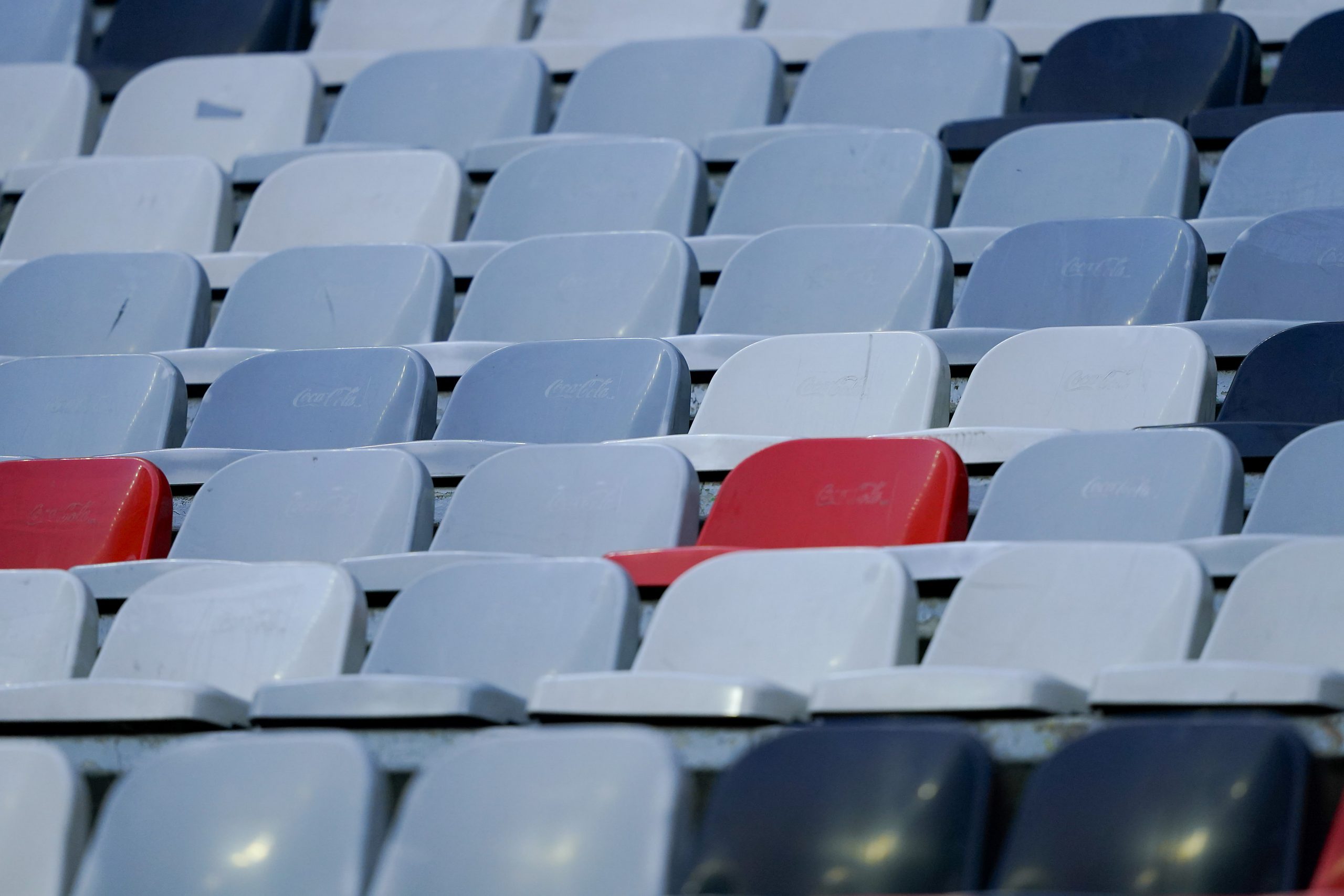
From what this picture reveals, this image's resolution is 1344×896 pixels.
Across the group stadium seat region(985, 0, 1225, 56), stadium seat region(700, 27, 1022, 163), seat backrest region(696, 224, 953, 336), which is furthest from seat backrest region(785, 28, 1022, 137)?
seat backrest region(696, 224, 953, 336)

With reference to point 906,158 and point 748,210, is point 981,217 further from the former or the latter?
point 748,210

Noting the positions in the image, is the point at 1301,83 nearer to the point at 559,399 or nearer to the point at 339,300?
the point at 559,399

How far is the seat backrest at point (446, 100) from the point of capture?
2.68 m

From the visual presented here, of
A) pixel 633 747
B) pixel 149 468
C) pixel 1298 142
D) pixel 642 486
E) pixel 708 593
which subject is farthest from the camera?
pixel 1298 142

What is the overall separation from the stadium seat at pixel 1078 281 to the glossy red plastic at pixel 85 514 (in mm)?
790

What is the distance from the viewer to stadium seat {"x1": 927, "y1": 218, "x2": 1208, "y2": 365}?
1721 millimetres

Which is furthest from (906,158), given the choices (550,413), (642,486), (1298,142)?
(642,486)

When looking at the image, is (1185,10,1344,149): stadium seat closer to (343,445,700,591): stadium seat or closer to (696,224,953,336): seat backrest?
(696,224,953,336): seat backrest

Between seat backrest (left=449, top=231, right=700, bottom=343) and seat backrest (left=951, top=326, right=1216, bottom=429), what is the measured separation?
436mm

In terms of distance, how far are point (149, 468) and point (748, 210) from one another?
869 mm

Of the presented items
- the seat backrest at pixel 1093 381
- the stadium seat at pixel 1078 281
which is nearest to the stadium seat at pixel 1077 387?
the seat backrest at pixel 1093 381

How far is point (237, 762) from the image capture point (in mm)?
952

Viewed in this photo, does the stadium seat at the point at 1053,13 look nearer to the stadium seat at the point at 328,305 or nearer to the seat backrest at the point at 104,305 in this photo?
the stadium seat at the point at 328,305

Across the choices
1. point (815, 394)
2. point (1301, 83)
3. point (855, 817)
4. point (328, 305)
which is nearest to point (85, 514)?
point (328, 305)
